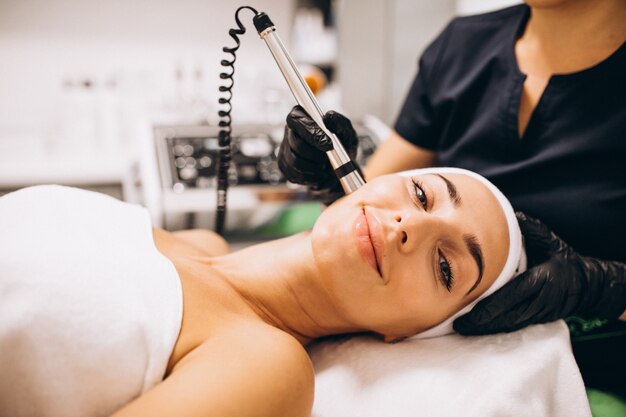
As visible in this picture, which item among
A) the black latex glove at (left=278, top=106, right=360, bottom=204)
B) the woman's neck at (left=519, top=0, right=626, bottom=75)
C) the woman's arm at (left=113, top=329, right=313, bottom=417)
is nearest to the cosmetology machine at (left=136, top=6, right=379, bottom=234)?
the black latex glove at (left=278, top=106, right=360, bottom=204)

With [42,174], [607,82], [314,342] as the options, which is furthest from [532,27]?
[42,174]

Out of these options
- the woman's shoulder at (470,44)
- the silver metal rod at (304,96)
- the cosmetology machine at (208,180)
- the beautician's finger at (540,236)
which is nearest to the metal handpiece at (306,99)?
the silver metal rod at (304,96)

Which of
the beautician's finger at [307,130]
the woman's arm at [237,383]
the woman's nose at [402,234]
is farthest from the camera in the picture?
the beautician's finger at [307,130]

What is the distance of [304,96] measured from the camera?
39.3 inches

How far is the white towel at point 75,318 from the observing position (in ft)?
2.29

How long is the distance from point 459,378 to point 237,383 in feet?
1.29

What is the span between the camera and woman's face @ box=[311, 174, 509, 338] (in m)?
0.90

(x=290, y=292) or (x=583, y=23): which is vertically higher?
(x=583, y=23)

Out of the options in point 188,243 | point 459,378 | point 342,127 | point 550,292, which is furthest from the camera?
point 188,243

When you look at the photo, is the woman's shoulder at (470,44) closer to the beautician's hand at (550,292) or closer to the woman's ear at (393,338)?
the beautician's hand at (550,292)

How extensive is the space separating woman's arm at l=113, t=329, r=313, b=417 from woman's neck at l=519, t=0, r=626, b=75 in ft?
2.96

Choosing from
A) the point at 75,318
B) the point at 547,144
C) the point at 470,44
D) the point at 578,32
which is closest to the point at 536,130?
the point at 547,144

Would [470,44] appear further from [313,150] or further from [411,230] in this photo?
[411,230]

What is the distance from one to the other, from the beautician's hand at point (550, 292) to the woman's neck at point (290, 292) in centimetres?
28
